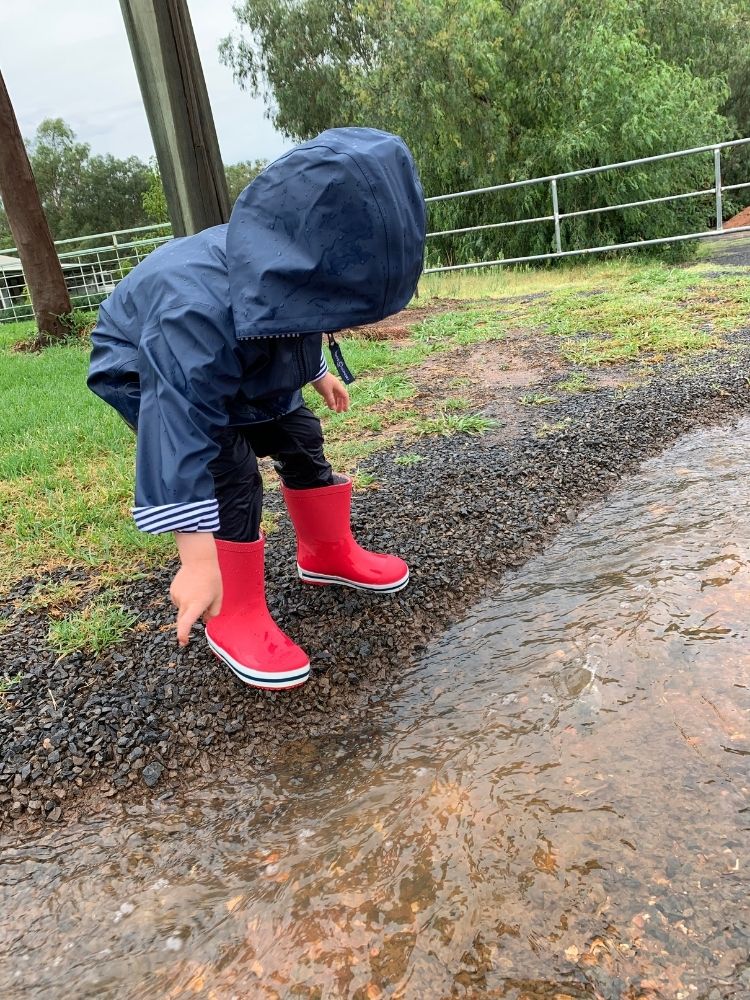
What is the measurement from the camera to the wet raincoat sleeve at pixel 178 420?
136cm

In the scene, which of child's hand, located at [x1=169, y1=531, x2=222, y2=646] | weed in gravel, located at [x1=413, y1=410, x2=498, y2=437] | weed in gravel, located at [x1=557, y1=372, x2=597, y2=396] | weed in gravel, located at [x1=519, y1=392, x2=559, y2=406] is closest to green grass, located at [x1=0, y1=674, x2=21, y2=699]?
child's hand, located at [x1=169, y1=531, x2=222, y2=646]

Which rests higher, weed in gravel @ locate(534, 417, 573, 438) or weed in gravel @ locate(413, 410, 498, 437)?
weed in gravel @ locate(413, 410, 498, 437)

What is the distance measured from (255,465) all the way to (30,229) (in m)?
6.36

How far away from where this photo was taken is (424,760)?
1600 mm

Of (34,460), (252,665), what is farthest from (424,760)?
(34,460)

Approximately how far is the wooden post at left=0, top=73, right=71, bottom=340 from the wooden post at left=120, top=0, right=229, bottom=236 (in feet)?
17.0

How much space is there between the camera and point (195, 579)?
1399 millimetres

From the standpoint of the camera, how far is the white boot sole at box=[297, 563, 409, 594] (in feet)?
7.17

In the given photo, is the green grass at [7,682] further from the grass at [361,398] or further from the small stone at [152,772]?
the small stone at [152,772]

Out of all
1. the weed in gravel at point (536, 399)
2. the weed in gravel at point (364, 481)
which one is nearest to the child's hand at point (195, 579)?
the weed in gravel at point (364, 481)

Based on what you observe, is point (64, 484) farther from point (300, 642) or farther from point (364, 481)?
point (300, 642)

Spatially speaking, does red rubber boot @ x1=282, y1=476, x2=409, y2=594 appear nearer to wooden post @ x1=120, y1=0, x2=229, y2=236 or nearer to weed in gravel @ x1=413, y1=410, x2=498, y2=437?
wooden post @ x1=120, y1=0, x2=229, y2=236

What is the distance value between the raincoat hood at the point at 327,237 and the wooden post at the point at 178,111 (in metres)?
1.31

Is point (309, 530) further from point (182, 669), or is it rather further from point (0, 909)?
point (0, 909)
